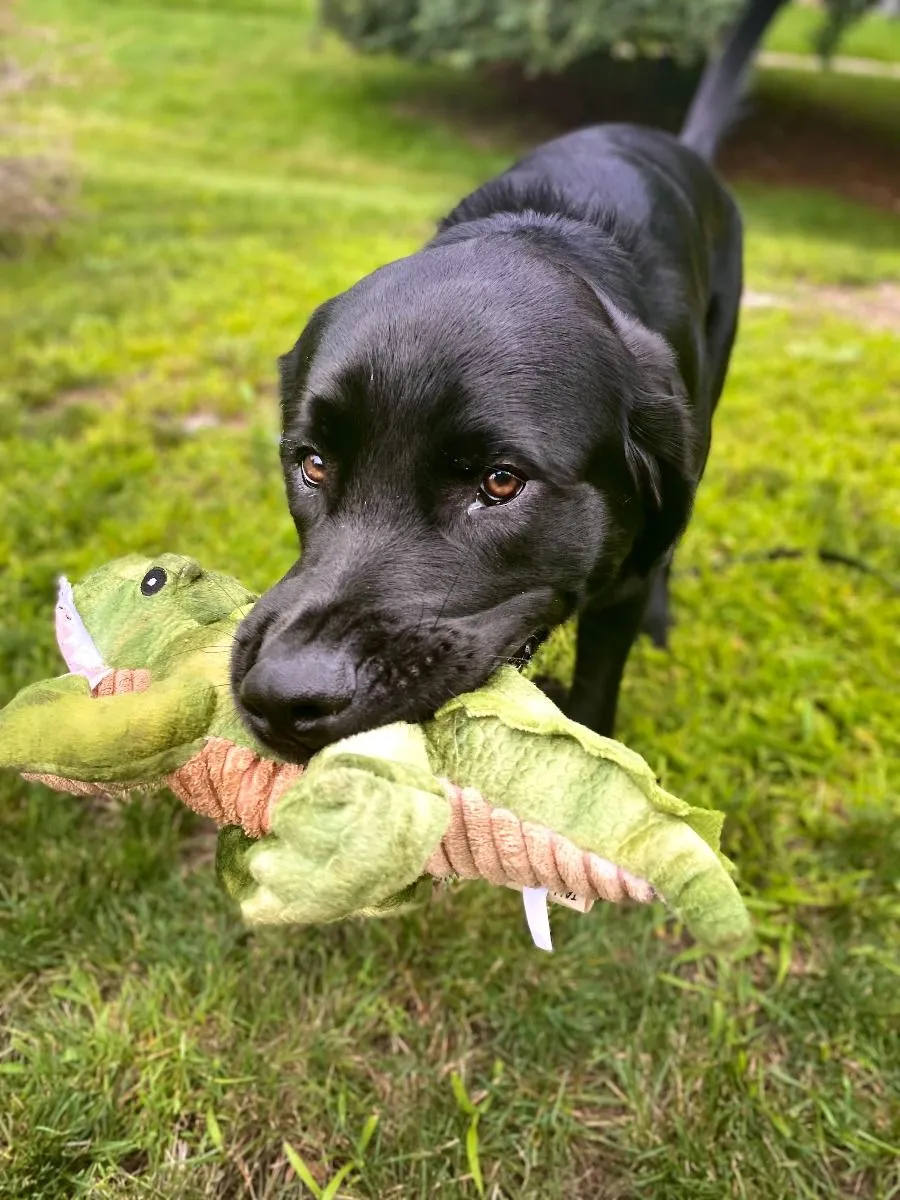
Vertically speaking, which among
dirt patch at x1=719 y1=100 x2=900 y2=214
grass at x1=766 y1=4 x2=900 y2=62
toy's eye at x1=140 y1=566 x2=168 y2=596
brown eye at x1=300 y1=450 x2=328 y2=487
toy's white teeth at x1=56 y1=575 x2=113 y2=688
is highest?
brown eye at x1=300 y1=450 x2=328 y2=487

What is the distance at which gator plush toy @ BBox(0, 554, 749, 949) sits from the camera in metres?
1.25

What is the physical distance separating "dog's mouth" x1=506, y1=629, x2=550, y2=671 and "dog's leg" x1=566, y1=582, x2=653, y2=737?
1.74ft

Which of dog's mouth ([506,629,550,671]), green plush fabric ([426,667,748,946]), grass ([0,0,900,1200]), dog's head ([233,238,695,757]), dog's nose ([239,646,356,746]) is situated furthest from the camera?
grass ([0,0,900,1200])

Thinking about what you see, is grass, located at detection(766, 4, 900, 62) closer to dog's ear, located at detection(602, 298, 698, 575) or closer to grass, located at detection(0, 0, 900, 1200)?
grass, located at detection(0, 0, 900, 1200)

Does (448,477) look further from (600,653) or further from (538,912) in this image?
(600,653)

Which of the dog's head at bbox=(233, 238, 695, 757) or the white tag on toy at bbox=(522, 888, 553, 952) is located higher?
the dog's head at bbox=(233, 238, 695, 757)

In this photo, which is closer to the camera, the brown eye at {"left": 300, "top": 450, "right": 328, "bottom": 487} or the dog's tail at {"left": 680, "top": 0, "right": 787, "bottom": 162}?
the brown eye at {"left": 300, "top": 450, "right": 328, "bottom": 487}

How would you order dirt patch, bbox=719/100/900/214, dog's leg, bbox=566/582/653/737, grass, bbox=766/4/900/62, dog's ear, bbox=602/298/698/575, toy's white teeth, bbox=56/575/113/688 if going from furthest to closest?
grass, bbox=766/4/900/62
dirt patch, bbox=719/100/900/214
dog's leg, bbox=566/582/653/737
dog's ear, bbox=602/298/698/575
toy's white teeth, bbox=56/575/113/688

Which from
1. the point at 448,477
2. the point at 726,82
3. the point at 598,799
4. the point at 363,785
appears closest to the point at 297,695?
the point at 363,785

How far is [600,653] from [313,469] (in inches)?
39.4

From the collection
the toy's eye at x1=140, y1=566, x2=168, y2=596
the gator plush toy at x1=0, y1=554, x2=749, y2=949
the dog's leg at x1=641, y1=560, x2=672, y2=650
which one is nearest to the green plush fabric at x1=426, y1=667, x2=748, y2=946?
the gator plush toy at x1=0, y1=554, x2=749, y2=949

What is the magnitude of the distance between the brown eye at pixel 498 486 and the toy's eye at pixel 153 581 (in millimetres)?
619

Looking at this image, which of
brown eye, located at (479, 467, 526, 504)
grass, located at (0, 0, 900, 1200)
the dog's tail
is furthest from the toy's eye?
the dog's tail

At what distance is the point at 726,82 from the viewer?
4.77 meters
